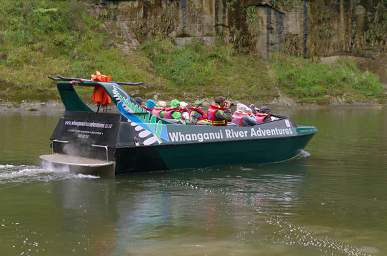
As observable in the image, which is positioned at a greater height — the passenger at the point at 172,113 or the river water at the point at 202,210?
the passenger at the point at 172,113

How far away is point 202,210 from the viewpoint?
1083cm

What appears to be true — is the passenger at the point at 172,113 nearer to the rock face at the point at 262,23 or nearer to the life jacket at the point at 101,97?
the life jacket at the point at 101,97

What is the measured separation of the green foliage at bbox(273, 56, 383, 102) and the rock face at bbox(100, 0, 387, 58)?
7.33 ft

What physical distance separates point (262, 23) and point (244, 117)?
110 ft

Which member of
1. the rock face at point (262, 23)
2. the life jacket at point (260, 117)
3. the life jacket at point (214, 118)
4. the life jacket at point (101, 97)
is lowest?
the life jacket at point (260, 117)

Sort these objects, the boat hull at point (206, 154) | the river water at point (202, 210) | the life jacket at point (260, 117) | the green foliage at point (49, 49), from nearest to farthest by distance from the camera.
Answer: the river water at point (202, 210) < the boat hull at point (206, 154) < the life jacket at point (260, 117) < the green foliage at point (49, 49)

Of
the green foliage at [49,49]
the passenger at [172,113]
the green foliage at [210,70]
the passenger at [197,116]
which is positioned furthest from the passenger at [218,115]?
the green foliage at [210,70]

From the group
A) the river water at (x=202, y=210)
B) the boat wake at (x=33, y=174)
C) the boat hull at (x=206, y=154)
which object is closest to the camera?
the river water at (x=202, y=210)

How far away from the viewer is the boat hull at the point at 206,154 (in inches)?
557

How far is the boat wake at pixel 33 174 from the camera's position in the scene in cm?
1345

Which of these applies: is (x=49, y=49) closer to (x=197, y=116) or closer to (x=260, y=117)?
(x=260, y=117)

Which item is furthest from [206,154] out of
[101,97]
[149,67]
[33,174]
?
[149,67]

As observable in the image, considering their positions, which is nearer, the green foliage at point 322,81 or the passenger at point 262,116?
the passenger at point 262,116

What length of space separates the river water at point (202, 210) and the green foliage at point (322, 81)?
26199 millimetres
